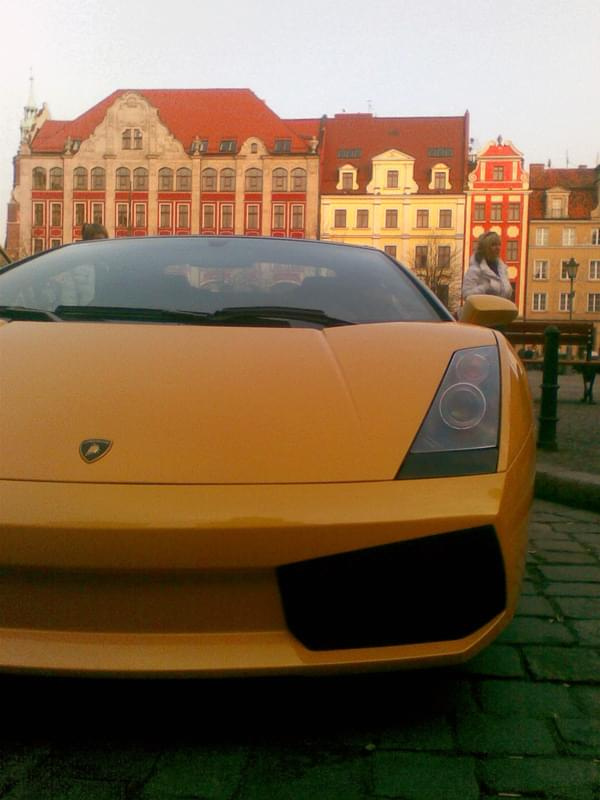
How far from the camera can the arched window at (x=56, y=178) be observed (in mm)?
56938

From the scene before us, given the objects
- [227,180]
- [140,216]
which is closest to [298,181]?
[227,180]

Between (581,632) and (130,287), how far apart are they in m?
1.67

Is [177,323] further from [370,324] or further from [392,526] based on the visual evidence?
[392,526]

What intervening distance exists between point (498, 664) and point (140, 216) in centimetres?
5741

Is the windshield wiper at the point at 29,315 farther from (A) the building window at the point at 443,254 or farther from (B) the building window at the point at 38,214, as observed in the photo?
(B) the building window at the point at 38,214

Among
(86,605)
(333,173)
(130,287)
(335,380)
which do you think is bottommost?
(86,605)

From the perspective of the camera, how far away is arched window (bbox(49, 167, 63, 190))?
5694cm

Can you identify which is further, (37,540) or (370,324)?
(370,324)

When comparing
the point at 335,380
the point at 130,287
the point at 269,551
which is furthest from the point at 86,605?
the point at 130,287

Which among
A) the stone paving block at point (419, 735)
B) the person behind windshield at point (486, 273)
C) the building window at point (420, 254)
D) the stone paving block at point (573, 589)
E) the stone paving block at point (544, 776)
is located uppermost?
the building window at point (420, 254)

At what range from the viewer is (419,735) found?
70.6 inches

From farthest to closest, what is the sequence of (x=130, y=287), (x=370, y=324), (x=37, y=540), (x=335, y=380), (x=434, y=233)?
(x=434, y=233) < (x=130, y=287) < (x=370, y=324) < (x=335, y=380) < (x=37, y=540)

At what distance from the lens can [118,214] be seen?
187 feet

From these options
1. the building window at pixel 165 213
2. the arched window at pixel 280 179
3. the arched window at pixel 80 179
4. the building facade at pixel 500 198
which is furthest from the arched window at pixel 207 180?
the building facade at pixel 500 198
